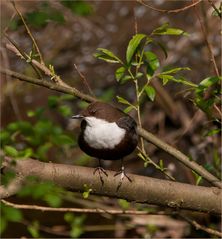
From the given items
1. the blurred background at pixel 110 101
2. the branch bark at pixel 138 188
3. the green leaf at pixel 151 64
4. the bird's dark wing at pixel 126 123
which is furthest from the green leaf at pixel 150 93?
the blurred background at pixel 110 101

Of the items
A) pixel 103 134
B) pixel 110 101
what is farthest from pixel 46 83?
pixel 110 101

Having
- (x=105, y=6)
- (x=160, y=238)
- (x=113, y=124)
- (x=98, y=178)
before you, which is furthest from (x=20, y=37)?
(x=98, y=178)

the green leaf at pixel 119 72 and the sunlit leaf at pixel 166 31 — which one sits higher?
the sunlit leaf at pixel 166 31

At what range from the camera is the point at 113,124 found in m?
2.70

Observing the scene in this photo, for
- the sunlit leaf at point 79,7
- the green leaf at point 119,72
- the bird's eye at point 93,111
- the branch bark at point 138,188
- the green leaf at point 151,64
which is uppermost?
the sunlit leaf at point 79,7

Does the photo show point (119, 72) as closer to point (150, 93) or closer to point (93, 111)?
point (150, 93)

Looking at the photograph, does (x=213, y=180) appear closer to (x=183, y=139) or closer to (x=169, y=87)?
(x=183, y=139)

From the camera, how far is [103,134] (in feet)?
8.73

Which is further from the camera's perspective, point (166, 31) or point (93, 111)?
point (93, 111)

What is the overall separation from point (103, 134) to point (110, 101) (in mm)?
2189

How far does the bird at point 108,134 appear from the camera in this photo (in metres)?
2.60

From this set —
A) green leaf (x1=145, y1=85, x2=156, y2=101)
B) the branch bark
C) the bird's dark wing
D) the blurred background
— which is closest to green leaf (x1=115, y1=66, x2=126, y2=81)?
green leaf (x1=145, y1=85, x2=156, y2=101)

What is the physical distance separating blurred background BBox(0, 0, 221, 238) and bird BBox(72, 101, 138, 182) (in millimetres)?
258

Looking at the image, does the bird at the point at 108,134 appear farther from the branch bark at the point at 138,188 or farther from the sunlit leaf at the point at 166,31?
the sunlit leaf at the point at 166,31
